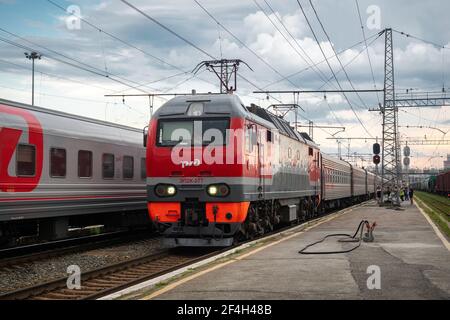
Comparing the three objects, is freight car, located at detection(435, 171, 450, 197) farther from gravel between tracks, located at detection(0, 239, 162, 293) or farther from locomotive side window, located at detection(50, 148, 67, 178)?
locomotive side window, located at detection(50, 148, 67, 178)

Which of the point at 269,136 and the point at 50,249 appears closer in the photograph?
the point at 50,249

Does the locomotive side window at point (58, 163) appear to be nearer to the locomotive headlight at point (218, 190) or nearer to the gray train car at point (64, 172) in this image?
the gray train car at point (64, 172)

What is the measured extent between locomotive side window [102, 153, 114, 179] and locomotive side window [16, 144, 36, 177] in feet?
11.3

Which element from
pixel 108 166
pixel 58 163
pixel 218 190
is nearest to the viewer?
pixel 218 190

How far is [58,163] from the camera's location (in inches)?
596

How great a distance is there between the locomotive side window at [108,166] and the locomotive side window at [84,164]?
0.76 meters

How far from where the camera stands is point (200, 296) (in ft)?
25.4

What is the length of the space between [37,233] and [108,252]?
6.94 feet

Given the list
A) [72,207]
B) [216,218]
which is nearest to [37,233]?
[72,207]

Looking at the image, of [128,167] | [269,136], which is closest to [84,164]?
[128,167]

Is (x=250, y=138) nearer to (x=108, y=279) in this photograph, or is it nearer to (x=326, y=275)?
(x=108, y=279)

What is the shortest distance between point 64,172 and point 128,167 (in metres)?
3.73

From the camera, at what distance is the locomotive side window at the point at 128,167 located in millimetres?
18703
